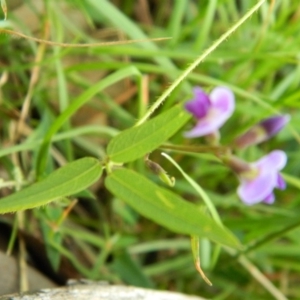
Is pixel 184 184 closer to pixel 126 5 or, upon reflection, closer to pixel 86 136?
pixel 86 136

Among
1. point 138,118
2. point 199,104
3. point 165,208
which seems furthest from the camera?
point 138,118

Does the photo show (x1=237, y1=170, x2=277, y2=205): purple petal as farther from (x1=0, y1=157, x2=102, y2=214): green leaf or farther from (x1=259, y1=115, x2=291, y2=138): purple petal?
(x1=0, y1=157, x2=102, y2=214): green leaf

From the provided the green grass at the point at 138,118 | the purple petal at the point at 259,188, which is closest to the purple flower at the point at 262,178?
the purple petal at the point at 259,188

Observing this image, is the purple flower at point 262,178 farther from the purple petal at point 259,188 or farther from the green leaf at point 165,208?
the green leaf at point 165,208

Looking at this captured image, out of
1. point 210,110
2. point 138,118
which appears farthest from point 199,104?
point 138,118

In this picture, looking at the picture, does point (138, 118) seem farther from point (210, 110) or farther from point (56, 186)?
point (56, 186)

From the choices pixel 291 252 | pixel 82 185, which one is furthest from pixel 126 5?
pixel 82 185

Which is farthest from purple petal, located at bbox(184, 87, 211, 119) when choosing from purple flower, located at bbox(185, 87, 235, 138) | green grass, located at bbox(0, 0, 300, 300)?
green grass, located at bbox(0, 0, 300, 300)
